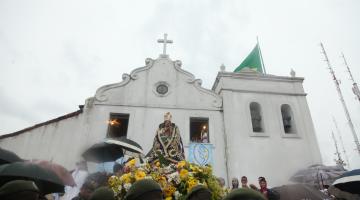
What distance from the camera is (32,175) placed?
4.50 metres

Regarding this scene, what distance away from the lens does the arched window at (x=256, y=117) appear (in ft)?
49.2

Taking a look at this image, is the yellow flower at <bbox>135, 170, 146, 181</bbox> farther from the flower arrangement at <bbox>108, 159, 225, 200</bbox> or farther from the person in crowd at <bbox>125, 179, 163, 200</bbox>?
the person in crowd at <bbox>125, 179, 163, 200</bbox>

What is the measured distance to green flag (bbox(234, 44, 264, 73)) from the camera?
1771 cm

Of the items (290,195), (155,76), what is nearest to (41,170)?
(290,195)

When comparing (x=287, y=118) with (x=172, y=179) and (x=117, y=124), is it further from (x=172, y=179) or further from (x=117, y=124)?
(x=172, y=179)

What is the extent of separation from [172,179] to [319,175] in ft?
30.6

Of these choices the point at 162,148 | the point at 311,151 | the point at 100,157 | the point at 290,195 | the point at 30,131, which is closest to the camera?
the point at 290,195

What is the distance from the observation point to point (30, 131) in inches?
519

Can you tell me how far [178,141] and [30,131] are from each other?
9.66 metres

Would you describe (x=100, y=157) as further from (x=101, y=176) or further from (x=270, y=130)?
(x=270, y=130)

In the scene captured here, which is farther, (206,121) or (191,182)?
(206,121)

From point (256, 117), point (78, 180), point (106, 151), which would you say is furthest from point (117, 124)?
point (256, 117)

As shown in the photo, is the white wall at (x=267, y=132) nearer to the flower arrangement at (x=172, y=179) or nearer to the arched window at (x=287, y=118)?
the arched window at (x=287, y=118)

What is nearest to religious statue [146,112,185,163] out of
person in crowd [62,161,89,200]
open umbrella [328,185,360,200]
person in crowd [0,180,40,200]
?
person in crowd [62,161,89,200]
